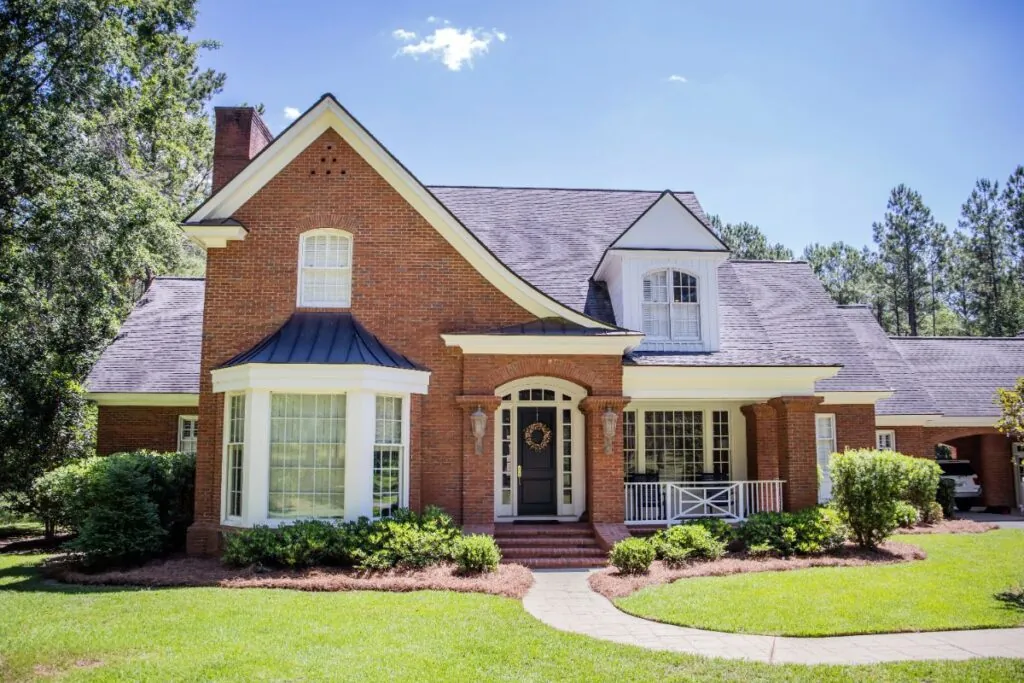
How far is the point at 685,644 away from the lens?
8.39 m

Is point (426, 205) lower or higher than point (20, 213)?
lower

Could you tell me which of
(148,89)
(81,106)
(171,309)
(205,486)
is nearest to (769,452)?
(205,486)

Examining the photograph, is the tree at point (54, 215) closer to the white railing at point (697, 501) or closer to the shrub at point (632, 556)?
the white railing at point (697, 501)

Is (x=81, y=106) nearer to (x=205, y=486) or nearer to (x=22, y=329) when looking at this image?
(x=22, y=329)

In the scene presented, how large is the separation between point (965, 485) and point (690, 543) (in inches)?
630

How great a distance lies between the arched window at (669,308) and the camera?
16.4 meters

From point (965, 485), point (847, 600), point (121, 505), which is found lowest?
point (847, 600)

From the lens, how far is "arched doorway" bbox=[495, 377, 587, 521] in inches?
631

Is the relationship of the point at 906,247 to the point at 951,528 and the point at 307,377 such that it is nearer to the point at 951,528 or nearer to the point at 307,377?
the point at 951,528

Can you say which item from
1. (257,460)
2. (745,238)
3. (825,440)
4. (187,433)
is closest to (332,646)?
(257,460)

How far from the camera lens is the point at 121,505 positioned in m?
12.9

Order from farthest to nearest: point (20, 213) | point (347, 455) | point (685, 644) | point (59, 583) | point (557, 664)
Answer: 1. point (20, 213)
2. point (347, 455)
3. point (59, 583)
4. point (685, 644)
5. point (557, 664)

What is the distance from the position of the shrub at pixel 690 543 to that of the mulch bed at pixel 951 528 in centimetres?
694

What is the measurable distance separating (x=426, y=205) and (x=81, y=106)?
A: 11.8 meters
